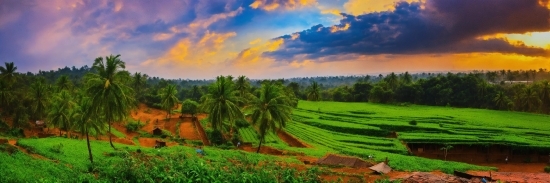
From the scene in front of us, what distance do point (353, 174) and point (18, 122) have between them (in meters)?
49.1

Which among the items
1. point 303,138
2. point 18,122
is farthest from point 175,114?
point 303,138

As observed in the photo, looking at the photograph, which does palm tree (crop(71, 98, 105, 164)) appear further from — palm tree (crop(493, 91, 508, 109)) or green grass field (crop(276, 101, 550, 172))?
palm tree (crop(493, 91, 508, 109))

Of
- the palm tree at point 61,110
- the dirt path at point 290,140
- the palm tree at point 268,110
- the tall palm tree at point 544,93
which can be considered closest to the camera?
the palm tree at point 268,110

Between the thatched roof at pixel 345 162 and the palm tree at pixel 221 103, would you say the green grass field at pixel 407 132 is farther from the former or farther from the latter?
the palm tree at pixel 221 103

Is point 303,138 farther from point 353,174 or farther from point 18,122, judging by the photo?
point 18,122

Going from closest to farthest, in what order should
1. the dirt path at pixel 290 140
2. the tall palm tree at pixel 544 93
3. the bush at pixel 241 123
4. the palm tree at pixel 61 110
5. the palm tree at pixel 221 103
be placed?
the palm tree at pixel 221 103 → the palm tree at pixel 61 110 → the dirt path at pixel 290 140 → the bush at pixel 241 123 → the tall palm tree at pixel 544 93

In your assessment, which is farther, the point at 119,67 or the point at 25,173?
the point at 119,67

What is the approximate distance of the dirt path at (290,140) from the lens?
45.3 m

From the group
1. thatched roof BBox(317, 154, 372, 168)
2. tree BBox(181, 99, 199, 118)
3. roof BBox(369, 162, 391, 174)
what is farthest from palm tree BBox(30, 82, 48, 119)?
roof BBox(369, 162, 391, 174)

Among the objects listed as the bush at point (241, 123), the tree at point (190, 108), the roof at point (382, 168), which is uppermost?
the tree at point (190, 108)

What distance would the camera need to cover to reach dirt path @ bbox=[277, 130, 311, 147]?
4528 centimetres

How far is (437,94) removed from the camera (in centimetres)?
9756

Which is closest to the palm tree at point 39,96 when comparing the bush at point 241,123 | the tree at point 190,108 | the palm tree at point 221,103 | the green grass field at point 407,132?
the tree at point 190,108

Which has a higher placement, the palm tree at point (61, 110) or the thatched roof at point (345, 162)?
the palm tree at point (61, 110)
